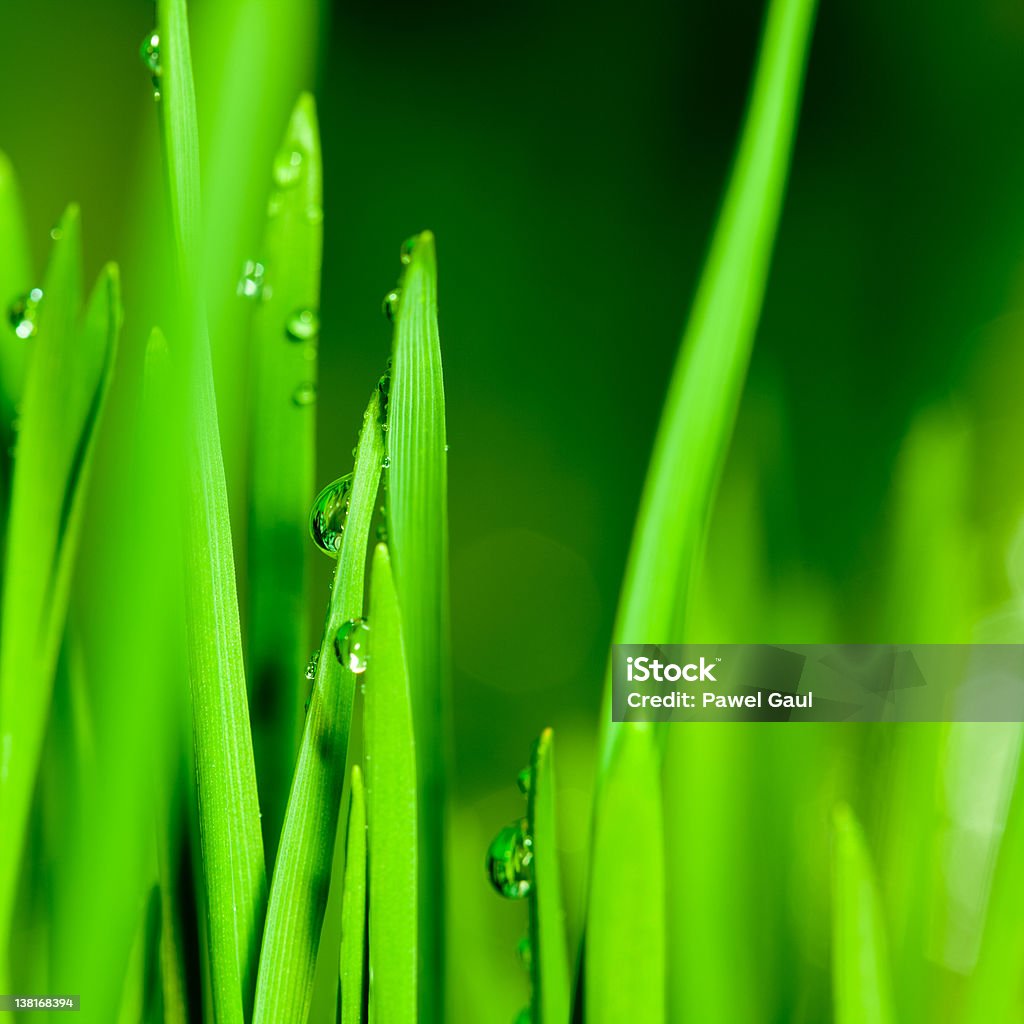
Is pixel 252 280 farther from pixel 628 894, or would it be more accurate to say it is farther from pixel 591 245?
pixel 591 245

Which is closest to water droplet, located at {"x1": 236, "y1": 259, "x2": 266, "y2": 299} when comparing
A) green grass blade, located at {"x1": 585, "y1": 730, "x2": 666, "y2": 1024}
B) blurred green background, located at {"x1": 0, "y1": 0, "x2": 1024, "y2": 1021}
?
green grass blade, located at {"x1": 585, "y1": 730, "x2": 666, "y2": 1024}

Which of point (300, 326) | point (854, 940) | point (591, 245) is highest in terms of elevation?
point (591, 245)

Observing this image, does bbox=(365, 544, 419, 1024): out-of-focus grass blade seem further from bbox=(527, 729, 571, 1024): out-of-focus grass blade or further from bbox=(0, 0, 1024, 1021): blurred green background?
bbox=(0, 0, 1024, 1021): blurred green background

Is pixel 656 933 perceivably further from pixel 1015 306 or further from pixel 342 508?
pixel 1015 306

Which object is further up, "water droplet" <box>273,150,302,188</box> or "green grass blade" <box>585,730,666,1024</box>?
"water droplet" <box>273,150,302,188</box>

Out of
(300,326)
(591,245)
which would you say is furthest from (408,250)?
(591,245)

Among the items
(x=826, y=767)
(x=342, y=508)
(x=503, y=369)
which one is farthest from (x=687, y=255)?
(x=342, y=508)
